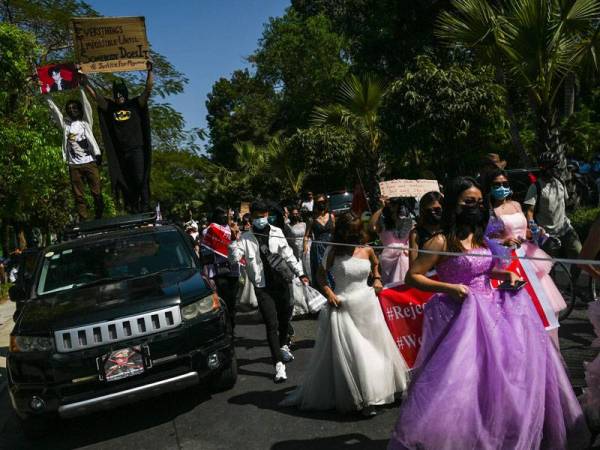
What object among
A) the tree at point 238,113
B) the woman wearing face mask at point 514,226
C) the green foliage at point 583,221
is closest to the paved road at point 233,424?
the woman wearing face mask at point 514,226

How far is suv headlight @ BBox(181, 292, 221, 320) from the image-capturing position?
4.89 m

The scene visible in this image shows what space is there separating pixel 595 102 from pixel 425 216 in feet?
67.8

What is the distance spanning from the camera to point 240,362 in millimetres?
6738

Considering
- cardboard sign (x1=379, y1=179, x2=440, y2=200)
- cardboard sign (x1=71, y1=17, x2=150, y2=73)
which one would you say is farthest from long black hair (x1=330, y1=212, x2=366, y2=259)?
cardboard sign (x1=71, y1=17, x2=150, y2=73)

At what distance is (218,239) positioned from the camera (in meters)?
7.98

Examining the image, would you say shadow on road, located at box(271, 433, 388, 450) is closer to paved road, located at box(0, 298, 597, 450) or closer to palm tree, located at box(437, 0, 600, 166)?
paved road, located at box(0, 298, 597, 450)

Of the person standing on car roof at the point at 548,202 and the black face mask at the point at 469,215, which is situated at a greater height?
the black face mask at the point at 469,215

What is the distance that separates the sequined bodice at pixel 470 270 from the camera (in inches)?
132

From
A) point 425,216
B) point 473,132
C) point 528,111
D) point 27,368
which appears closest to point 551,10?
point 473,132

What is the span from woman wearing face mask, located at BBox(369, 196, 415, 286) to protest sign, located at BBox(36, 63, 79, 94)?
482 cm

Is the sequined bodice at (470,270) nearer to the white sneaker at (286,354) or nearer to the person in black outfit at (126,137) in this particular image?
the white sneaker at (286,354)

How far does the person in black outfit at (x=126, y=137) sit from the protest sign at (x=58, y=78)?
51 centimetres

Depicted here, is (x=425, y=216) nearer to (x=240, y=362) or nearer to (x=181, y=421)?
(x=181, y=421)

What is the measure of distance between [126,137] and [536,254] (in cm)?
590
